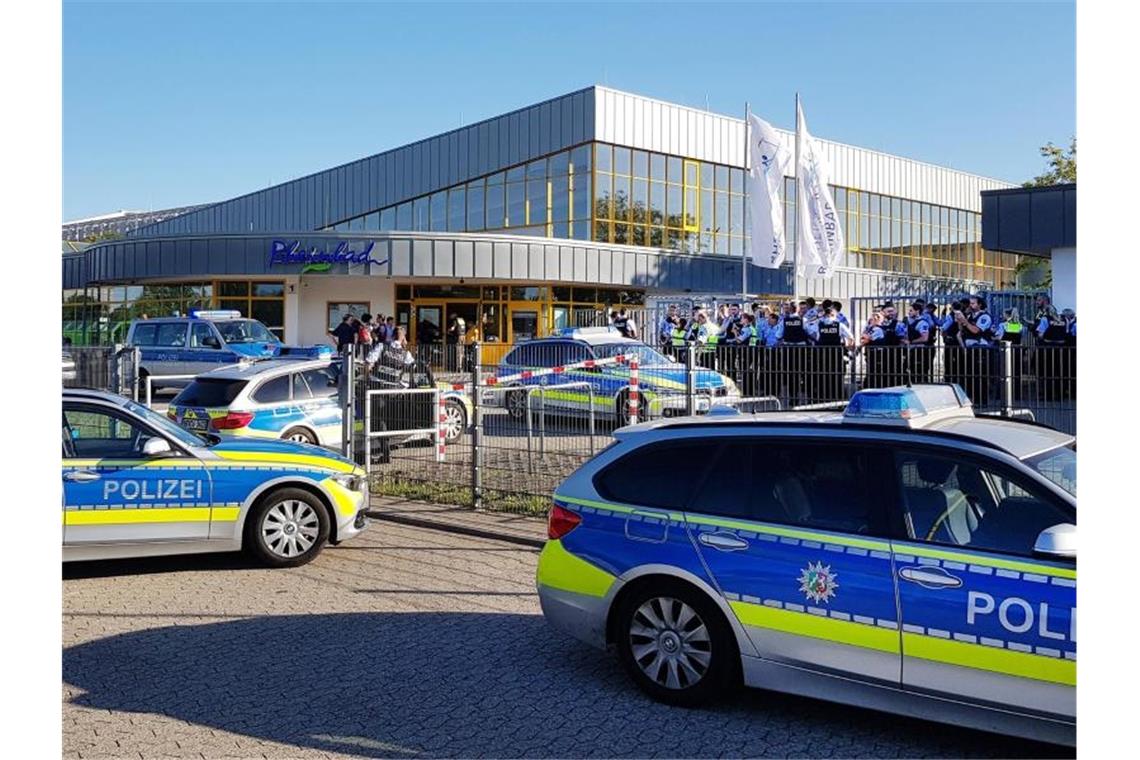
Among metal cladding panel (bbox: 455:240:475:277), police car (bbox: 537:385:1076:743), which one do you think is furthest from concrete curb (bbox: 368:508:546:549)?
metal cladding panel (bbox: 455:240:475:277)

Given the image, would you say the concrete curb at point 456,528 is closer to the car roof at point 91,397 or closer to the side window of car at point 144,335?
the car roof at point 91,397

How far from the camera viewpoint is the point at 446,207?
40.9m

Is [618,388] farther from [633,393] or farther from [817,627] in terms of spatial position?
[817,627]

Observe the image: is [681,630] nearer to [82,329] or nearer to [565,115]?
[565,115]

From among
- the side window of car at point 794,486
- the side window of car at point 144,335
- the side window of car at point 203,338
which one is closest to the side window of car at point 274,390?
the side window of car at point 794,486

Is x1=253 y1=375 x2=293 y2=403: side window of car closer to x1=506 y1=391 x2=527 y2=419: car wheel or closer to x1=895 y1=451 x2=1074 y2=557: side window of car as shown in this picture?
x1=506 y1=391 x2=527 y2=419: car wheel

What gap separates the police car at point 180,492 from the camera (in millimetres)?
8172

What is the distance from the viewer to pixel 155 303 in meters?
38.9

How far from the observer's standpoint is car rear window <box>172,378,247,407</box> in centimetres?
1314

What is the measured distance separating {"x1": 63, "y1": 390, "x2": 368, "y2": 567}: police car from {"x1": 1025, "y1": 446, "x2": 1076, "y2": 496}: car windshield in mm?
5754

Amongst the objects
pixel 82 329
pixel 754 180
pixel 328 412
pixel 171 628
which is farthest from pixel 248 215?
pixel 171 628

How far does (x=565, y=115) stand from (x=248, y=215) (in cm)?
1761

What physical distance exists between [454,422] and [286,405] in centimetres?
238

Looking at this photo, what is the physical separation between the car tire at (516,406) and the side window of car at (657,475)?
18.8 feet
